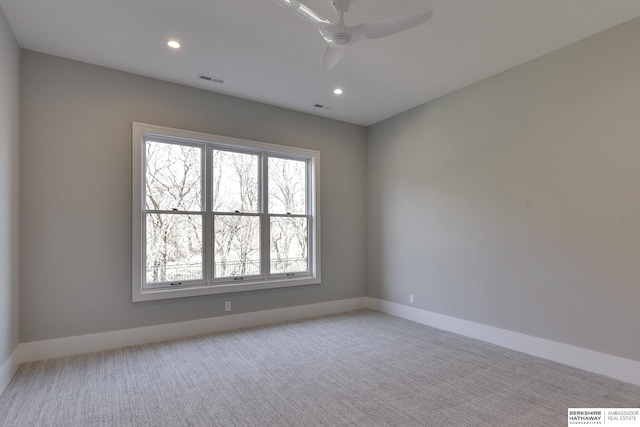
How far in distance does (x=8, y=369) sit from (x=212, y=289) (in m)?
1.96

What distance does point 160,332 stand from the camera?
3.97 meters

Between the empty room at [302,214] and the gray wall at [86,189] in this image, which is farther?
the gray wall at [86,189]

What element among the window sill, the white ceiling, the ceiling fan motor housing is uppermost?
the white ceiling

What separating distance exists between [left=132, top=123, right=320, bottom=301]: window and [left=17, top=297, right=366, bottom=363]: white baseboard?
37 cm

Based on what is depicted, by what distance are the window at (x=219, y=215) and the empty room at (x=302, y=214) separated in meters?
0.03

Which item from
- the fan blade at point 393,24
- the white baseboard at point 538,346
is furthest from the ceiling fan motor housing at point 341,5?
the white baseboard at point 538,346

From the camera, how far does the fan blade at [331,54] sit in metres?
2.69

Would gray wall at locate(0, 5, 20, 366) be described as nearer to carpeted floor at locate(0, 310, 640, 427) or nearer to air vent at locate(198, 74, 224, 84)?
carpeted floor at locate(0, 310, 640, 427)

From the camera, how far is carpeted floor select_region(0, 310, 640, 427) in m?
2.36

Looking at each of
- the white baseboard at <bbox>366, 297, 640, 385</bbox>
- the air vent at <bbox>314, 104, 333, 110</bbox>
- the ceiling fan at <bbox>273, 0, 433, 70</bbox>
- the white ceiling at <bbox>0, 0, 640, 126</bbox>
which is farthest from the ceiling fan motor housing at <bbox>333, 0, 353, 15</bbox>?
the white baseboard at <bbox>366, 297, 640, 385</bbox>

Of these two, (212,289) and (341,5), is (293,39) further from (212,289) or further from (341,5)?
(212,289)

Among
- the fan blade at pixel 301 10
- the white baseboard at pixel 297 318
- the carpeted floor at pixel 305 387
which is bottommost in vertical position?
the carpeted floor at pixel 305 387

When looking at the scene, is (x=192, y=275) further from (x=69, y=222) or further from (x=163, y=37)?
(x=163, y=37)

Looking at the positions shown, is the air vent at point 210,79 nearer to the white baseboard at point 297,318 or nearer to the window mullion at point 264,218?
the window mullion at point 264,218
